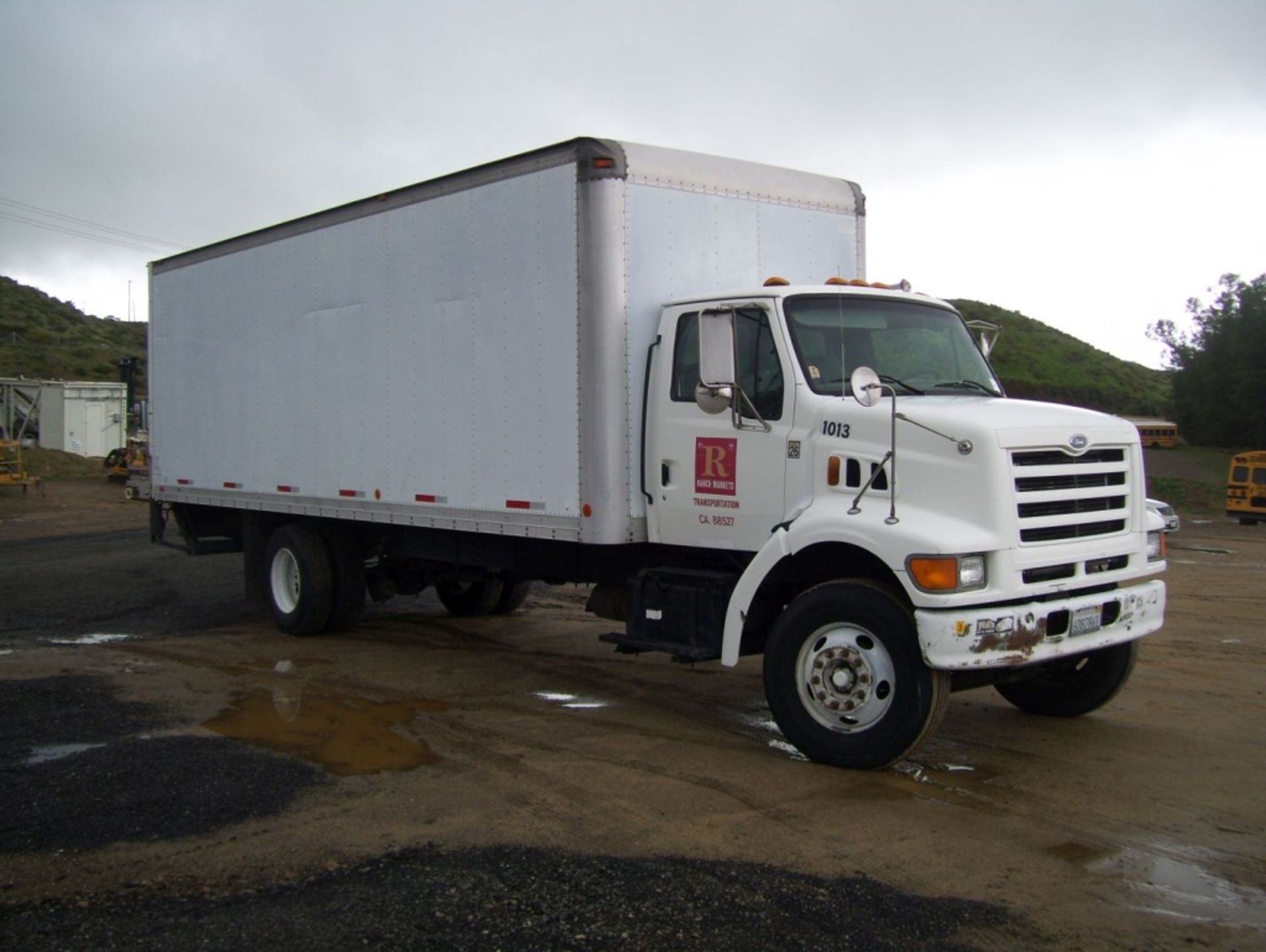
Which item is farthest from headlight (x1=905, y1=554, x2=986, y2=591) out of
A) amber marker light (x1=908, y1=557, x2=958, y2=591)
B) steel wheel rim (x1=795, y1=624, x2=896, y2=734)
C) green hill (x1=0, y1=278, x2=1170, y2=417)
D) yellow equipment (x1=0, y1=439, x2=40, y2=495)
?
green hill (x1=0, y1=278, x2=1170, y2=417)

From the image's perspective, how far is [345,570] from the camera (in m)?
11.5

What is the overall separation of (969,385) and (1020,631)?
74.9 inches

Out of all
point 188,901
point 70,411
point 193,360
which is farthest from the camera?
point 70,411

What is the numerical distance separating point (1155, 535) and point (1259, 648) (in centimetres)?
395

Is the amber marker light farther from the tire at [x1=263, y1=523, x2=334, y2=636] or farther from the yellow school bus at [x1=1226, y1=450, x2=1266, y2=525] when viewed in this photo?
the yellow school bus at [x1=1226, y1=450, x2=1266, y2=525]

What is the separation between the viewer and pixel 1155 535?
285 inches

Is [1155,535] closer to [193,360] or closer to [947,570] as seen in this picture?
[947,570]

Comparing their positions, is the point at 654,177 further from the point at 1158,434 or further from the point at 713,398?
the point at 1158,434

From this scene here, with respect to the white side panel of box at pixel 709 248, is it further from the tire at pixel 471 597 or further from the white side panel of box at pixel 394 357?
the tire at pixel 471 597

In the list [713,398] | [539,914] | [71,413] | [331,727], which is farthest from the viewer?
[71,413]

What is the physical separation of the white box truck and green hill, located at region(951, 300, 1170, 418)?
3440 cm

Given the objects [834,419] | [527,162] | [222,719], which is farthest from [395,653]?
[834,419]

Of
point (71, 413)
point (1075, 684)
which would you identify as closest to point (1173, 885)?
point (1075, 684)

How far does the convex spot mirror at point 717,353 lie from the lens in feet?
23.1
